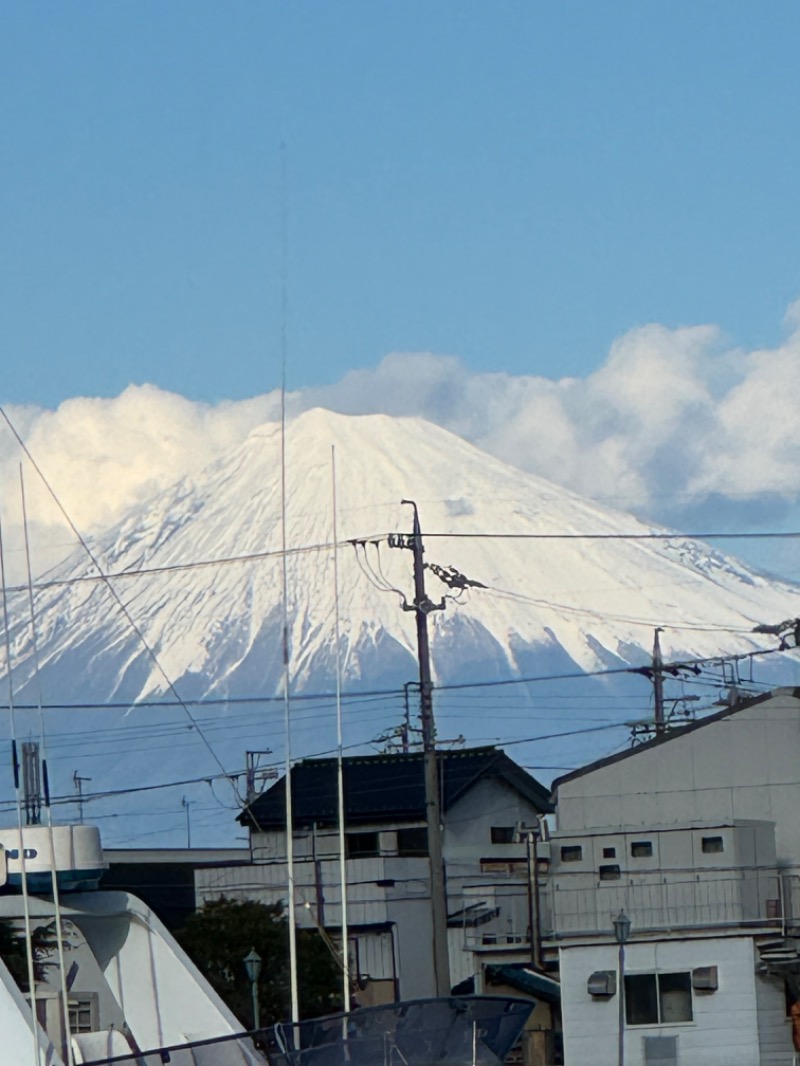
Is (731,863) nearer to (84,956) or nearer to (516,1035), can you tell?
(84,956)

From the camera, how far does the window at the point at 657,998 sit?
3906 centimetres

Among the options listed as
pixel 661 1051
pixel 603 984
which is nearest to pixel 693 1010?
pixel 661 1051

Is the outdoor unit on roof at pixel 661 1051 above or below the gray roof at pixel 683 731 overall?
below

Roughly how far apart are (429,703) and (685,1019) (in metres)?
7.74

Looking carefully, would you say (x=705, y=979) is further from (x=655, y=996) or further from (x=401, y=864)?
(x=401, y=864)

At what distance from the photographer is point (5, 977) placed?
12.4 metres

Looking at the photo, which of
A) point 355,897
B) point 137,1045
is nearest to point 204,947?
point 355,897

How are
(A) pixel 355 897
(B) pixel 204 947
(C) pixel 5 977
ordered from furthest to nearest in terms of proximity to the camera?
(A) pixel 355 897, (B) pixel 204 947, (C) pixel 5 977

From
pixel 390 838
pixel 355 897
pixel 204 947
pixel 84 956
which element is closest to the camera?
pixel 84 956

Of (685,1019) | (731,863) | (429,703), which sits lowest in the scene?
(685,1019)

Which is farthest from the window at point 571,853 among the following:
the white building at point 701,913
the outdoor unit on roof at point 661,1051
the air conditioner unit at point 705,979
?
the outdoor unit on roof at point 661,1051

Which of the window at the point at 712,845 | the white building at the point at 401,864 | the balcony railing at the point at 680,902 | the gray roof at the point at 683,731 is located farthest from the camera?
the white building at the point at 401,864

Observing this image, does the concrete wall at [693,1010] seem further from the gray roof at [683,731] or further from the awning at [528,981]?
the gray roof at [683,731]

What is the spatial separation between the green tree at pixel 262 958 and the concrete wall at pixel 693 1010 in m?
5.47
